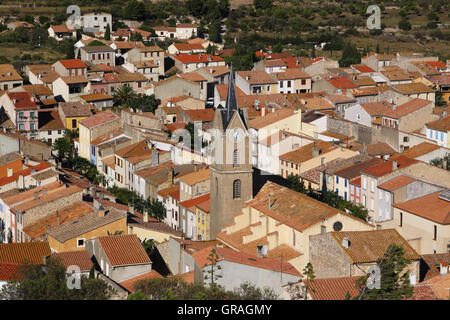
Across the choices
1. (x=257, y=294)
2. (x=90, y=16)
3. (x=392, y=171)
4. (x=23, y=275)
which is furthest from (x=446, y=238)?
(x=90, y=16)

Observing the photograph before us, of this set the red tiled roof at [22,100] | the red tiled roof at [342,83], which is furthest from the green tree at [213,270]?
the red tiled roof at [342,83]

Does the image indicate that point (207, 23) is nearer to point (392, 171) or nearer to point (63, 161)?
point (63, 161)

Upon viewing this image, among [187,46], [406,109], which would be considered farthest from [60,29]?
[406,109]

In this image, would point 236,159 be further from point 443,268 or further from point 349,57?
point 349,57

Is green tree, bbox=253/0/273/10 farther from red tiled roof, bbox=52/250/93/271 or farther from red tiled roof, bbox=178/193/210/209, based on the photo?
red tiled roof, bbox=52/250/93/271

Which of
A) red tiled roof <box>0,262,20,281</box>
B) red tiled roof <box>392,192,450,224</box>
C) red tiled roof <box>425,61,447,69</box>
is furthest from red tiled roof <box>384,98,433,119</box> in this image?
red tiled roof <box>0,262,20,281</box>

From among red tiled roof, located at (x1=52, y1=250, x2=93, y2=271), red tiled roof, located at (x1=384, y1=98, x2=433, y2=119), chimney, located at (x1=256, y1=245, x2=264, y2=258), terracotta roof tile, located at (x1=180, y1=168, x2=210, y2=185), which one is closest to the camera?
red tiled roof, located at (x1=52, y1=250, x2=93, y2=271)

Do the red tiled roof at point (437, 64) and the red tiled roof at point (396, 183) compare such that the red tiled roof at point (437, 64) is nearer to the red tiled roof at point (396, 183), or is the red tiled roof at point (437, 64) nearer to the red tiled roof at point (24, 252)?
the red tiled roof at point (396, 183)
